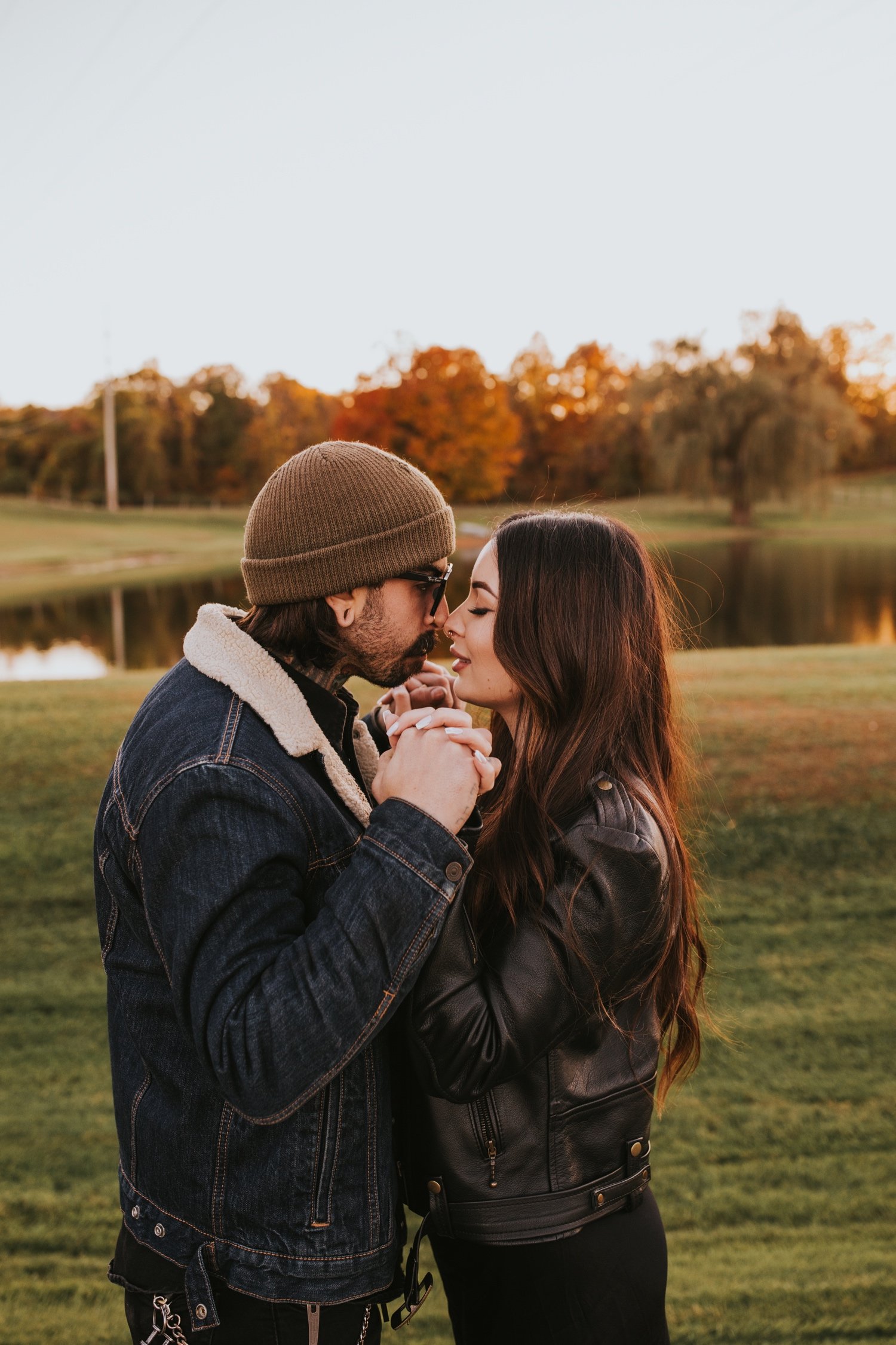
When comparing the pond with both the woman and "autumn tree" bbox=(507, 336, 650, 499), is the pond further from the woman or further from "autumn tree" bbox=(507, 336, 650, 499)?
"autumn tree" bbox=(507, 336, 650, 499)

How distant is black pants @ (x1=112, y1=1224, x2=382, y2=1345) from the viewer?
1.71 metres

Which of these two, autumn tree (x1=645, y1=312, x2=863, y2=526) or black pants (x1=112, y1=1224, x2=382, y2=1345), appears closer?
black pants (x1=112, y1=1224, x2=382, y2=1345)

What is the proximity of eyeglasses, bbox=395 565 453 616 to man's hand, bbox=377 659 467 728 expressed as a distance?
0.40 m

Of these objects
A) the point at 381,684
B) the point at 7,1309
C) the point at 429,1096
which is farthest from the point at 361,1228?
the point at 7,1309

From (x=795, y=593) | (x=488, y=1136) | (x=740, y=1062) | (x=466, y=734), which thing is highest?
(x=466, y=734)

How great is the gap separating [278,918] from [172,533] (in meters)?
51.9

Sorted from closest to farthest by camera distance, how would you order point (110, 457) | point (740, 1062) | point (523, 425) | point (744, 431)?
point (740, 1062), point (744, 431), point (110, 457), point (523, 425)

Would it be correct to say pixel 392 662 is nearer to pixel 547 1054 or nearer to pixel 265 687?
pixel 265 687

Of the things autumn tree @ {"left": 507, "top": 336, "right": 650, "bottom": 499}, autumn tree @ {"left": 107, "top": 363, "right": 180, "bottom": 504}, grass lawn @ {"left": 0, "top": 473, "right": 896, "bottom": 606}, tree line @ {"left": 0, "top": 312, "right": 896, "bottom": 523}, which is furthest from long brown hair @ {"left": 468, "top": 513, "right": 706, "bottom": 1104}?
autumn tree @ {"left": 107, "top": 363, "right": 180, "bottom": 504}

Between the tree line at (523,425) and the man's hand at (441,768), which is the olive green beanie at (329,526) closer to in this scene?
the man's hand at (441,768)

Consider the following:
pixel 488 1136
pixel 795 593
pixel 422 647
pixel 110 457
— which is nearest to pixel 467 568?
pixel 422 647

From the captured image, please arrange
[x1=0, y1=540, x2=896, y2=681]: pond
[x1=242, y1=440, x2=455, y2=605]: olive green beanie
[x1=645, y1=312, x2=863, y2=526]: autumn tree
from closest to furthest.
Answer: [x1=242, y1=440, x2=455, y2=605]: olive green beanie, [x1=0, y1=540, x2=896, y2=681]: pond, [x1=645, y1=312, x2=863, y2=526]: autumn tree

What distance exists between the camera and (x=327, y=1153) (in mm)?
1722

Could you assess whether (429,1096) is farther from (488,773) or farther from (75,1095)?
(75,1095)
